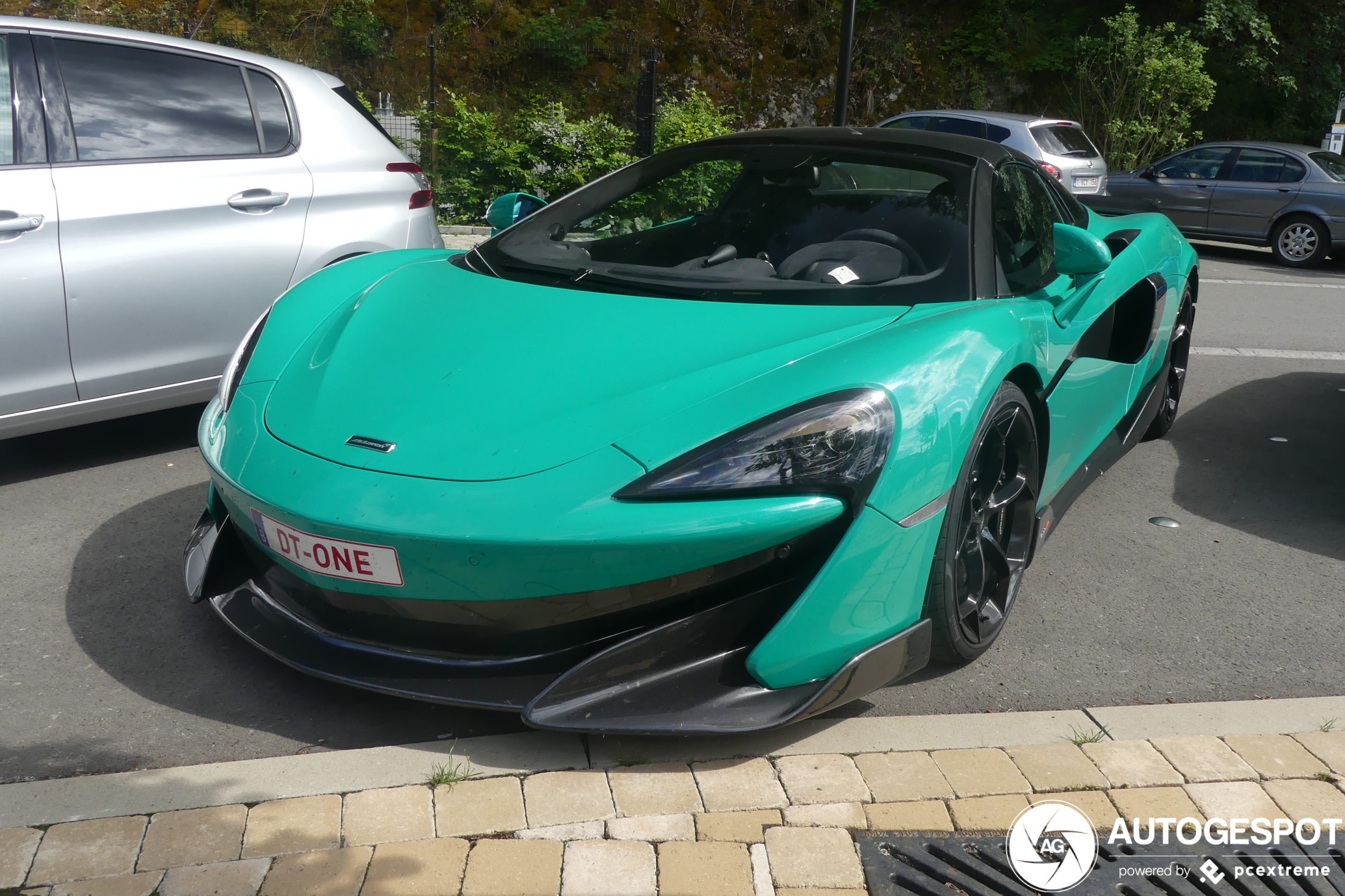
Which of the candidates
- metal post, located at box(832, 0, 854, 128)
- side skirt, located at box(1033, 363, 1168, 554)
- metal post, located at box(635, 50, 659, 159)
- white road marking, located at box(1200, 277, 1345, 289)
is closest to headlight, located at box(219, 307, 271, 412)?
side skirt, located at box(1033, 363, 1168, 554)

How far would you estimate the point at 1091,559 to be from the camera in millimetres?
3699

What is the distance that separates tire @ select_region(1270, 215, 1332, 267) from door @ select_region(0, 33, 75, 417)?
38.9ft

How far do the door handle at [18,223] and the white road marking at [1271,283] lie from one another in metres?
9.41

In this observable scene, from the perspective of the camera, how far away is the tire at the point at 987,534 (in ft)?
8.25

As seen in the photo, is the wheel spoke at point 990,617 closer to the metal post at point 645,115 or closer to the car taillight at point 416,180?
the car taillight at point 416,180

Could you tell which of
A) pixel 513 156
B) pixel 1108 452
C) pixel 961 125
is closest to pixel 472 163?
pixel 513 156

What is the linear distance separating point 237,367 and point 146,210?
1.34 meters

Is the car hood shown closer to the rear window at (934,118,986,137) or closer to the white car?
the white car

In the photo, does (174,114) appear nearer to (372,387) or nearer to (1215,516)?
(372,387)

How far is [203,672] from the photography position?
2.76 meters

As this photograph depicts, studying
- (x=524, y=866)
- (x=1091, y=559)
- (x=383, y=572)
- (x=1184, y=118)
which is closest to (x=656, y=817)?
(x=524, y=866)

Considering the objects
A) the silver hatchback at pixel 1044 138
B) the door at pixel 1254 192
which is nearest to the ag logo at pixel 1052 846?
the silver hatchback at pixel 1044 138

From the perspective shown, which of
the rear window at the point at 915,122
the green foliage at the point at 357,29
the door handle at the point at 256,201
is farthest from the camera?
the green foliage at the point at 357,29

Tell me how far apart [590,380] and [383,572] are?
2.10ft
